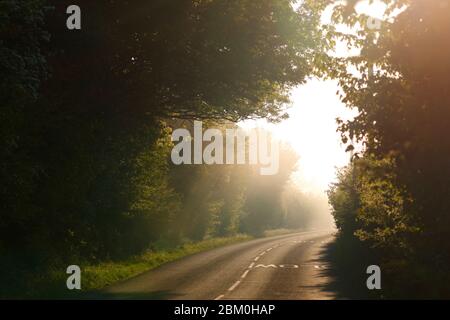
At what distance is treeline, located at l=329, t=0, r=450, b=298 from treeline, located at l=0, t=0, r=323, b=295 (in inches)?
233

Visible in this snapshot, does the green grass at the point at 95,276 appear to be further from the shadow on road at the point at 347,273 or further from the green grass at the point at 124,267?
the shadow on road at the point at 347,273

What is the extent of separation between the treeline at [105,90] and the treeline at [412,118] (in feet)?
19.5

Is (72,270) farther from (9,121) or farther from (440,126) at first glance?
(440,126)

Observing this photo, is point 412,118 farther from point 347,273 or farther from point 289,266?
point 289,266

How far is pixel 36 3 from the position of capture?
15289 millimetres

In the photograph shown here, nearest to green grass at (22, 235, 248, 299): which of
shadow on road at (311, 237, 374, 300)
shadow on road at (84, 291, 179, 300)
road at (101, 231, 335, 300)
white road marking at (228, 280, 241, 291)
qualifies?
shadow on road at (84, 291, 179, 300)

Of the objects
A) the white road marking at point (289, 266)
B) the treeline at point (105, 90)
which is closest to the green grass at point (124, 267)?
the treeline at point (105, 90)

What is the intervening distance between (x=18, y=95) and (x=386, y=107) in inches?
344

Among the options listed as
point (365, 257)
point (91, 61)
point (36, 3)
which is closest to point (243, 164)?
point (365, 257)

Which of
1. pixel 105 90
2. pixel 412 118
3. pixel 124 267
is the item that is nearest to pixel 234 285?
pixel 124 267

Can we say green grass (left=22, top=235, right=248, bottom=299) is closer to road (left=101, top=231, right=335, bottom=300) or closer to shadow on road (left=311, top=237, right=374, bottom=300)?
road (left=101, top=231, right=335, bottom=300)

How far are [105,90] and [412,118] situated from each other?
12.7 meters

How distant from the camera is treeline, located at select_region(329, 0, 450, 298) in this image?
34.5 feet

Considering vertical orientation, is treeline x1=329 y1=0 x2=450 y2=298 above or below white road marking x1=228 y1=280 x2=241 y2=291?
above
